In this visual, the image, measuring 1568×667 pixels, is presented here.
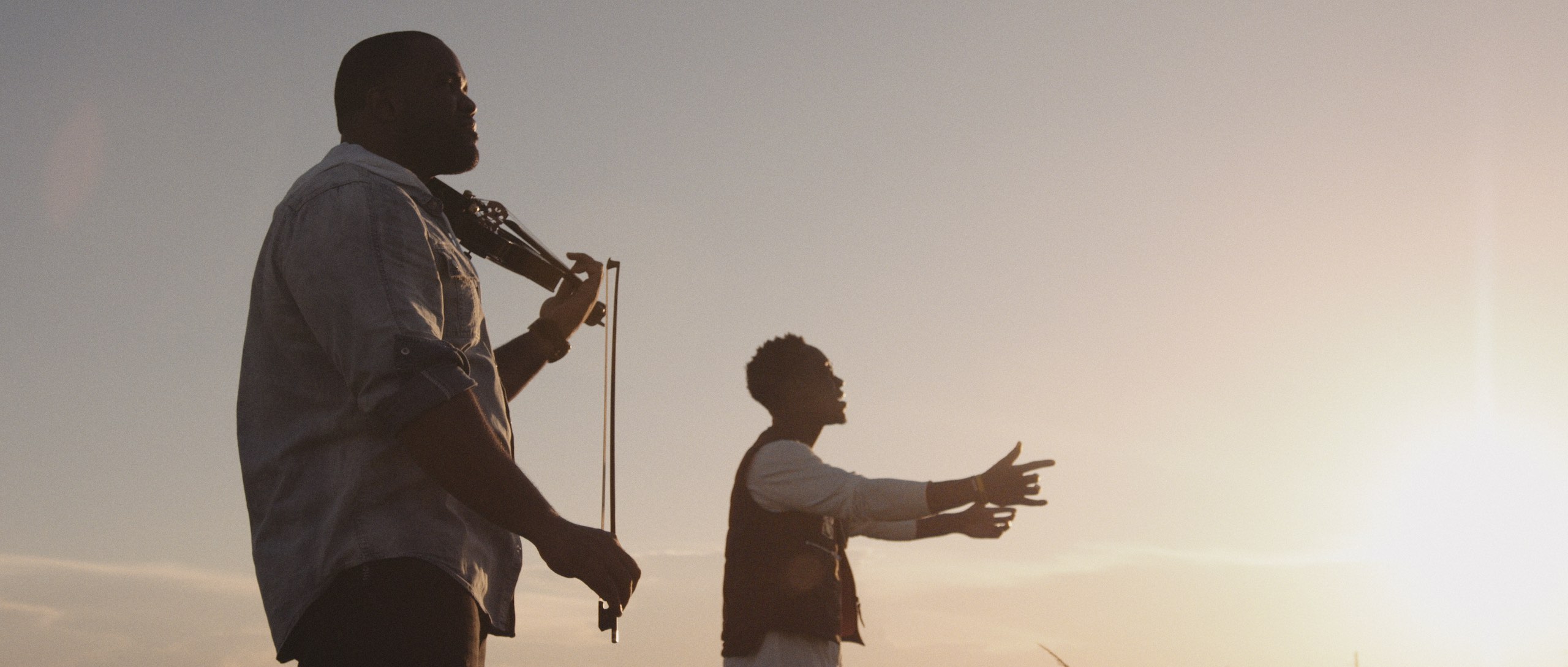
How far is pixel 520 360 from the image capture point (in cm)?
335

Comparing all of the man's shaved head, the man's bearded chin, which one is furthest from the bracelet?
the man's shaved head

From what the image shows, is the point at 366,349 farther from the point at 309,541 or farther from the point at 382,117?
the point at 382,117

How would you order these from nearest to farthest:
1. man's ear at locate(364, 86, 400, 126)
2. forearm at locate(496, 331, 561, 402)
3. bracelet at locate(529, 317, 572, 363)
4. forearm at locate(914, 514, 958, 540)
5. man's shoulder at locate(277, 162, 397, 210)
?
1. man's shoulder at locate(277, 162, 397, 210)
2. man's ear at locate(364, 86, 400, 126)
3. forearm at locate(496, 331, 561, 402)
4. bracelet at locate(529, 317, 572, 363)
5. forearm at locate(914, 514, 958, 540)

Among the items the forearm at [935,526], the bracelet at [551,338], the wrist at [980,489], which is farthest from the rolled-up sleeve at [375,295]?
the forearm at [935,526]

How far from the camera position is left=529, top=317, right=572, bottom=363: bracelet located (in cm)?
347

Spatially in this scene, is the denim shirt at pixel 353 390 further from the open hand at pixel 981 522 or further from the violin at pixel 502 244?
the open hand at pixel 981 522

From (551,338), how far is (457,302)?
1.08 metres

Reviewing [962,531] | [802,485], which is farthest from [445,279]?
[962,531]

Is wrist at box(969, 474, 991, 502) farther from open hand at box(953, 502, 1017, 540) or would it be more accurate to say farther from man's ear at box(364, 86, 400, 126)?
man's ear at box(364, 86, 400, 126)

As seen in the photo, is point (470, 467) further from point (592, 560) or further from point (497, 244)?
point (497, 244)

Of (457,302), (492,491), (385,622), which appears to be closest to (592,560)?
(492,491)

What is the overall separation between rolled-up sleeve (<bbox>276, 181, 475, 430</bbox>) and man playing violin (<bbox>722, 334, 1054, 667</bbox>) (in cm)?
325

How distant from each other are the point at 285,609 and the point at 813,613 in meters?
3.40

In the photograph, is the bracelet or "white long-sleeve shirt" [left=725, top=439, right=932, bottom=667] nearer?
the bracelet
